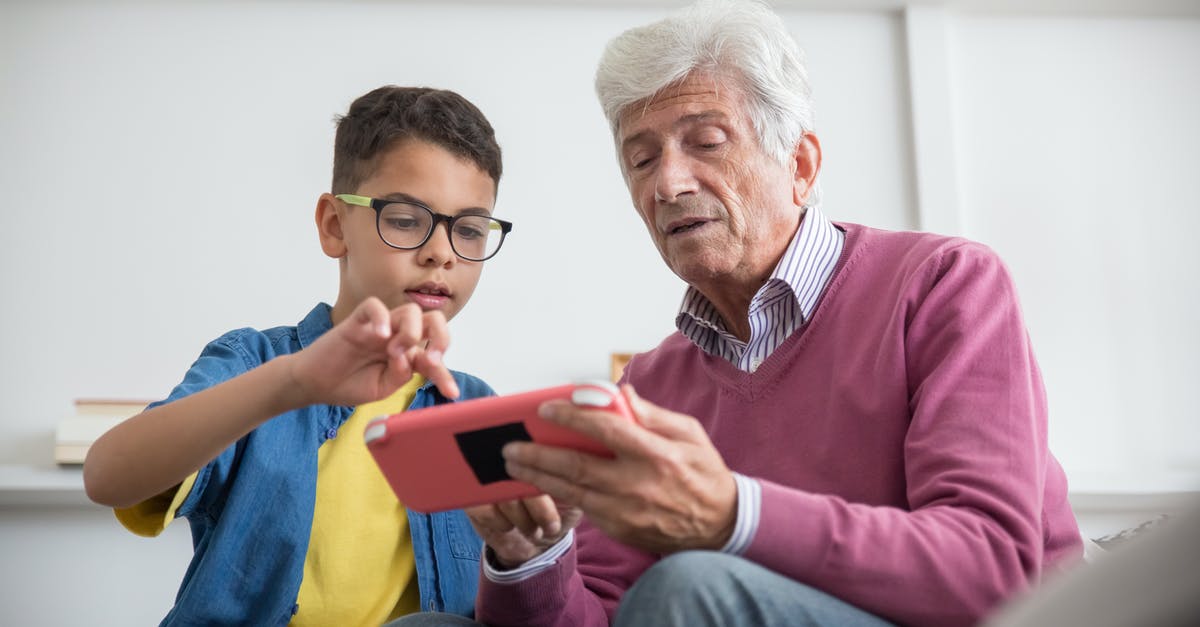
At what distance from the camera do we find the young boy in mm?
1399

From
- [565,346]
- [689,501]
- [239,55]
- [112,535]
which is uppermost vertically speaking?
[239,55]

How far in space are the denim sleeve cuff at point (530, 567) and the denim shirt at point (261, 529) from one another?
34 cm

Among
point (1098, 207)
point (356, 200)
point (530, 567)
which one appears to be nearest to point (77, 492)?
point (356, 200)

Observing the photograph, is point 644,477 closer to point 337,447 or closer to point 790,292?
point 790,292

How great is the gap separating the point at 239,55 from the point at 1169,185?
2896 mm

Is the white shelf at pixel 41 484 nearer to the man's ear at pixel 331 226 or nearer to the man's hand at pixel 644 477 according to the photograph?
the man's ear at pixel 331 226

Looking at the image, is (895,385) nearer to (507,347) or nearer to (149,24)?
(507,347)

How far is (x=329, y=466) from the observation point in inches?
70.5

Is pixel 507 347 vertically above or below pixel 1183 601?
below

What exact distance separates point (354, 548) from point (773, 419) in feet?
2.34

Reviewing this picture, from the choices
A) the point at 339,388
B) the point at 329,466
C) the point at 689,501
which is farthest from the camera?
the point at 329,466

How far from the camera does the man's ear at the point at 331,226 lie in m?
1.94

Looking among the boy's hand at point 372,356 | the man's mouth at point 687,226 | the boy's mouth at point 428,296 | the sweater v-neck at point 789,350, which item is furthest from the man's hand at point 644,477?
the boy's mouth at point 428,296

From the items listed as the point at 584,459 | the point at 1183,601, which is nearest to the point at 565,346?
the point at 584,459
